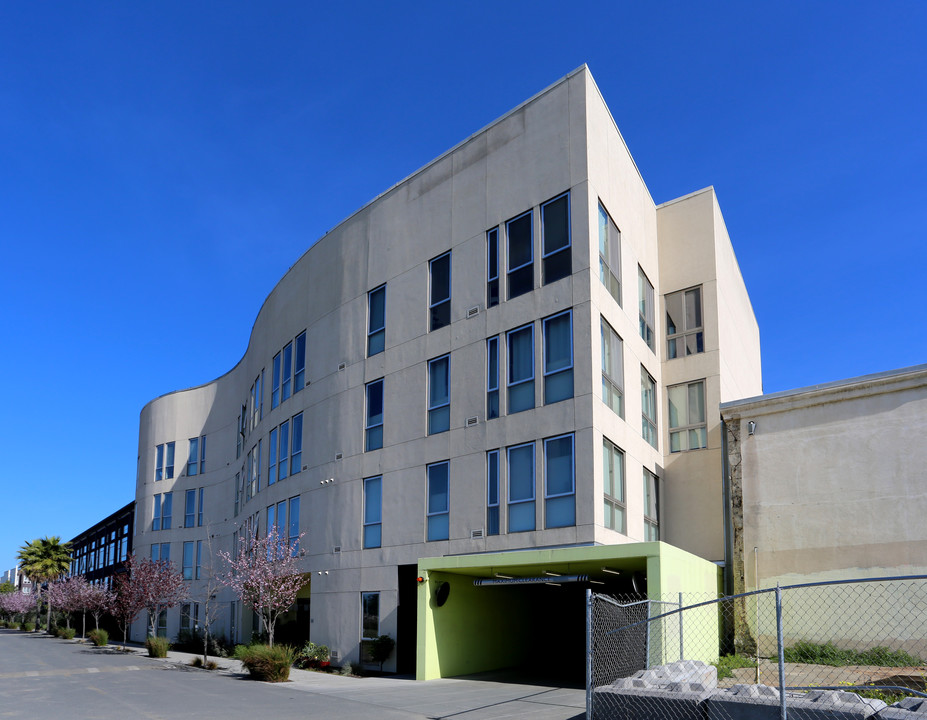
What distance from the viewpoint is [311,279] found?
3016 centimetres

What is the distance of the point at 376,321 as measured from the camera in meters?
26.4

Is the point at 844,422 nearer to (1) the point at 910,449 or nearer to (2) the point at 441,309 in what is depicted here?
(1) the point at 910,449

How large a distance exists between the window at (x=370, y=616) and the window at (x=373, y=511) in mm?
1502

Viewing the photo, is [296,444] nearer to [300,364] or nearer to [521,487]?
Result: [300,364]

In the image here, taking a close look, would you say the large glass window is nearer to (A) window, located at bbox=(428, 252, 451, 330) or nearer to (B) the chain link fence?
(B) the chain link fence

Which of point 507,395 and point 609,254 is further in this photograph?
point 609,254

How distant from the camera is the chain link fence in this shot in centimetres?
1017

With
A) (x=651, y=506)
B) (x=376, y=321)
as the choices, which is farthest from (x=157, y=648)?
(x=651, y=506)

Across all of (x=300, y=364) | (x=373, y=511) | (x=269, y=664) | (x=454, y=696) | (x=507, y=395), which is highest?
(x=300, y=364)

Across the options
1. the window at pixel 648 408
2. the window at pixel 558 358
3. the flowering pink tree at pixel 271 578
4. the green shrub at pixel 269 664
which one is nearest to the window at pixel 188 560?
the flowering pink tree at pixel 271 578

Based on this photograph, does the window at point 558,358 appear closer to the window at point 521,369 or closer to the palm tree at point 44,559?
the window at point 521,369

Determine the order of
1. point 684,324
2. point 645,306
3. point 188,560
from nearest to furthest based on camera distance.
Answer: point 645,306, point 684,324, point 188,560

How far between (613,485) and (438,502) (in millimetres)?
5008

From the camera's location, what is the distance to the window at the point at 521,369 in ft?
69.5
